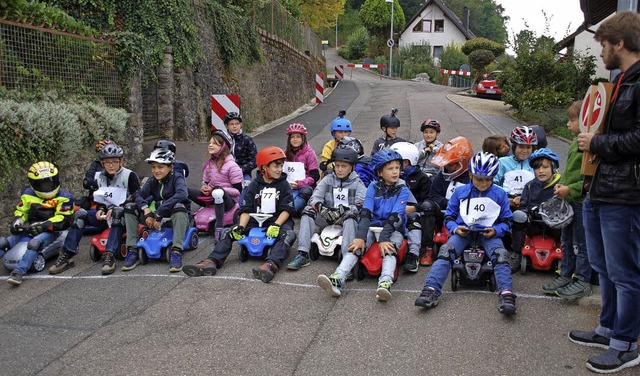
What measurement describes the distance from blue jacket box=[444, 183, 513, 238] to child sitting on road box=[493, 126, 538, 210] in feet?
3.41

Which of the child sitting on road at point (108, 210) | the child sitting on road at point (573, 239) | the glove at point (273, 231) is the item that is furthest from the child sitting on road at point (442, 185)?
the child sitting on road at point (108, 210)

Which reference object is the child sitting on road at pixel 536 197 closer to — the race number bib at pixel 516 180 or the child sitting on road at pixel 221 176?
the race number bib at pixel 516 180

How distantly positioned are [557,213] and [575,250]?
1.39 ft

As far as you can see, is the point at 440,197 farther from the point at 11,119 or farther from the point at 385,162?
the point at 11,119

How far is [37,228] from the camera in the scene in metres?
7.07

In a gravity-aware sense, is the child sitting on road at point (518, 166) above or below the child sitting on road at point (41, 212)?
above

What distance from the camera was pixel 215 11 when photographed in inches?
669

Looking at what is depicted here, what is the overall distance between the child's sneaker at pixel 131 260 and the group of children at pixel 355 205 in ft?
0.04

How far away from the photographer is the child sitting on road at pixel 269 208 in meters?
6.89

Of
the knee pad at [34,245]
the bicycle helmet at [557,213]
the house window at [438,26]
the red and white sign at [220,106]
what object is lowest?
the knee pad at [34,245]

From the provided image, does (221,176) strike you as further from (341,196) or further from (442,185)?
(442,185)

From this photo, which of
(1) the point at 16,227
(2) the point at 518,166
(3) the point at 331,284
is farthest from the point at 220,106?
(3) the point at 331,284

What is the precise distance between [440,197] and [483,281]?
1.56 meters

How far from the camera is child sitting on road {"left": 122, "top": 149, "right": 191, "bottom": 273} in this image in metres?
7.06
